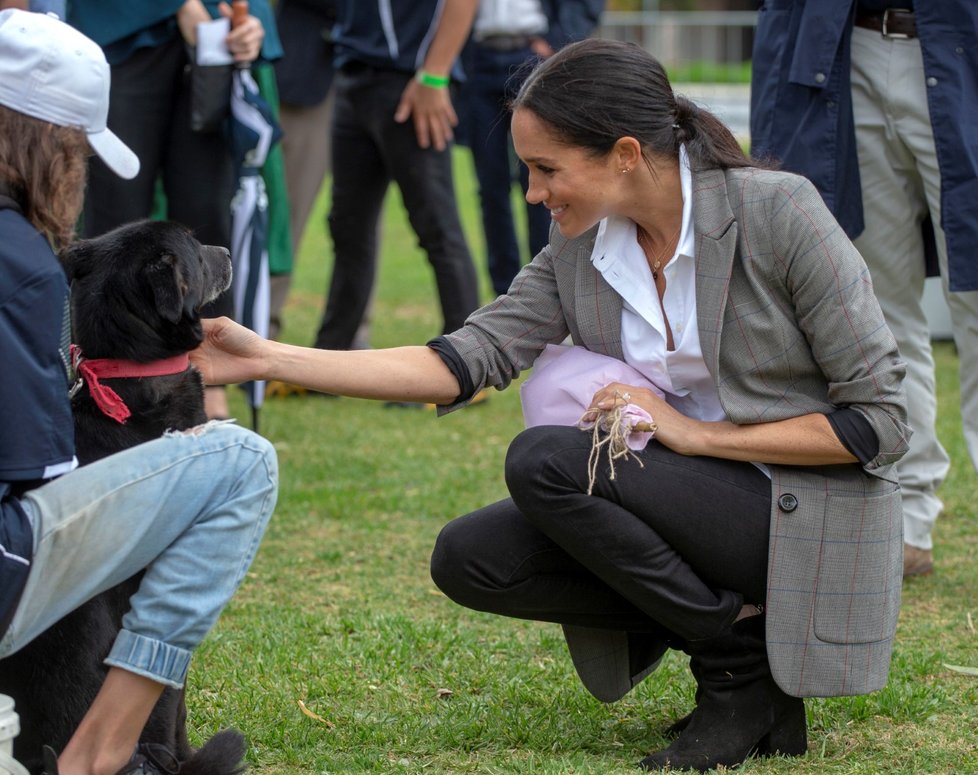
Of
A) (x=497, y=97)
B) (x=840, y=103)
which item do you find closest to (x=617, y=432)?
(x=840, y=103)

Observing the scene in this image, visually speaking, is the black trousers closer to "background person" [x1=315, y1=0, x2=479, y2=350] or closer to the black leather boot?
the black leather boot

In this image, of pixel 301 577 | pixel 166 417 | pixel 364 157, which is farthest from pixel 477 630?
pixel 364 157

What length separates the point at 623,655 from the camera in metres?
3.09

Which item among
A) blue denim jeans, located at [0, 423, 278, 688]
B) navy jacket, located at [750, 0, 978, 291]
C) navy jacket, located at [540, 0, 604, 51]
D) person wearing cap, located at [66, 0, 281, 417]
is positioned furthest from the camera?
navy jacket, located at [540, 0, 604, 51]

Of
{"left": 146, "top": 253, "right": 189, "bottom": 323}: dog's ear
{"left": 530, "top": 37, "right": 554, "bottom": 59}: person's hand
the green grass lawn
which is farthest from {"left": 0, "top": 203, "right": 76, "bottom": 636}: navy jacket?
{"left": 530, "top": 37, "right": 554, "bottom": 59}: person's hand

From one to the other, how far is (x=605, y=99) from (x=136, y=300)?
1.00 m

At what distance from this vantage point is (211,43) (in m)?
4.95

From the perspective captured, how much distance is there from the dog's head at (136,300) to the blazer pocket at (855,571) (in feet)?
4.37

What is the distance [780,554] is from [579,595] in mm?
453

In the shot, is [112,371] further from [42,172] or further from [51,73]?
[51,73]

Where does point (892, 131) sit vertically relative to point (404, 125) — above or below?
above

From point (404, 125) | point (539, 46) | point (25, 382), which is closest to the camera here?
point (25, 382)

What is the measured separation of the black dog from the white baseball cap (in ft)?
0.94

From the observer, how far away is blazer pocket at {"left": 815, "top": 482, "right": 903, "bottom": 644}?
2801 mm
